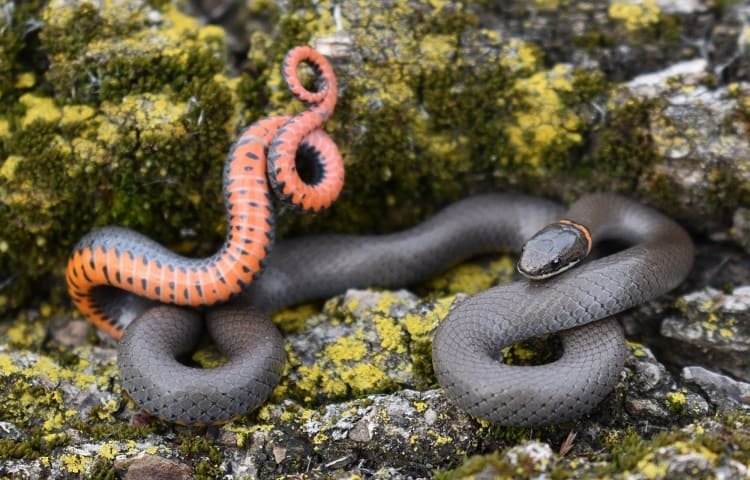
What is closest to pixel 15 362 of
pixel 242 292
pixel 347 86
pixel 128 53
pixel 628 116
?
pixel 242 292

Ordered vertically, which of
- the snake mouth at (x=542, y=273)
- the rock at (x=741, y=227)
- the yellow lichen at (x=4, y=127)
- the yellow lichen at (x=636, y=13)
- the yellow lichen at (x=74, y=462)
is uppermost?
the yellow lichen at (x=636, y=13)

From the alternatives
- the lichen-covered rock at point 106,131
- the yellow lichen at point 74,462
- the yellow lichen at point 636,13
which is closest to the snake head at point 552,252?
the yellow lichen at point 636,13

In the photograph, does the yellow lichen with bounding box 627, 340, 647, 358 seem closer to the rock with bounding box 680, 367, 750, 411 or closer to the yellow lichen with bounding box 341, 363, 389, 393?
the rock with bounding box 680, 367, 750, 411

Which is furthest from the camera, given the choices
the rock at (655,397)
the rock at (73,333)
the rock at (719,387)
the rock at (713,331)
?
the rock at (73,333)

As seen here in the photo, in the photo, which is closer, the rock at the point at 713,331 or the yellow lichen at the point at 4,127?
the rock at the point at 713,331

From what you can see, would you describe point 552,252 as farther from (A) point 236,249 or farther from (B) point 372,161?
(A) point 236,249

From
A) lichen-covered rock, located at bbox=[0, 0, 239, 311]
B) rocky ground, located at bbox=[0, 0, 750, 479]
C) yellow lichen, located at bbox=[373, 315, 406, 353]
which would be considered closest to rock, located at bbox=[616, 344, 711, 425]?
rocky ground, located at bbox=[0, 0, 750, 479]

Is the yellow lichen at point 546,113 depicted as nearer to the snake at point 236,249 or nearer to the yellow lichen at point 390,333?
the snake at point 236,249

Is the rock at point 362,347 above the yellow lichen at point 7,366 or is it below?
above
